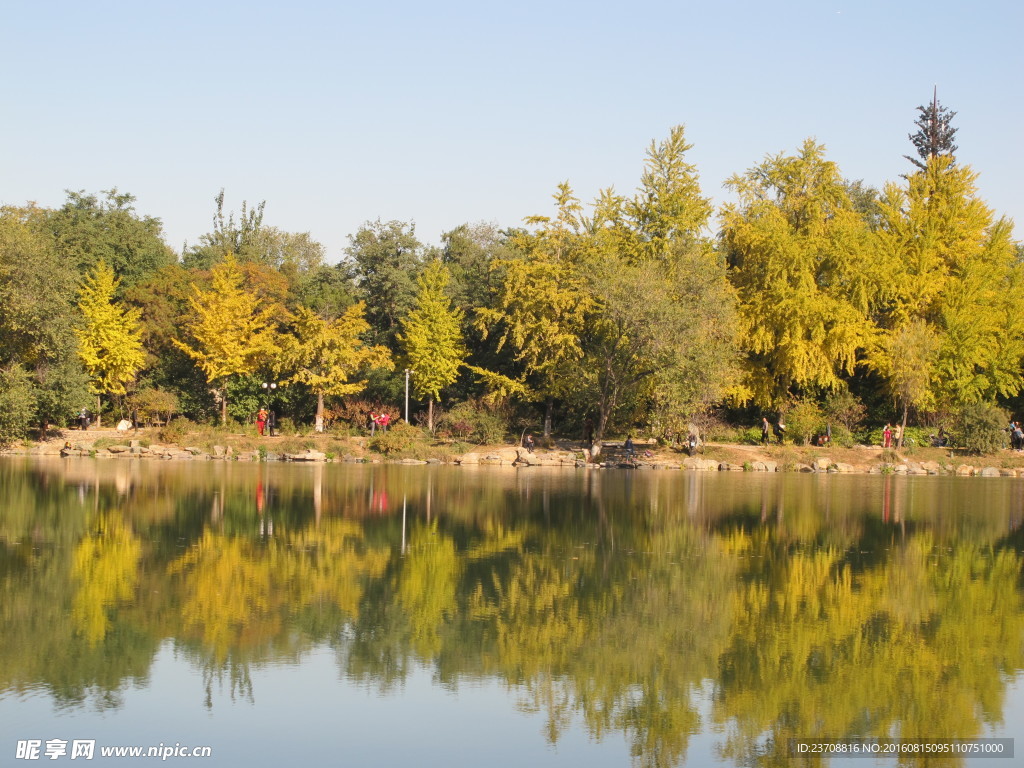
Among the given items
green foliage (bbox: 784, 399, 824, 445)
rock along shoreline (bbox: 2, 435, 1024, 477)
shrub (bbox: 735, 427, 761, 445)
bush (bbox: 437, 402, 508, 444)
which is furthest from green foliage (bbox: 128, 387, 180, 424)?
green foliage (bbox: 784, 399, 824, 445)

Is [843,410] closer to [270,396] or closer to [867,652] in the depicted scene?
[270,396]

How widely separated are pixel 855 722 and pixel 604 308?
32.1 m

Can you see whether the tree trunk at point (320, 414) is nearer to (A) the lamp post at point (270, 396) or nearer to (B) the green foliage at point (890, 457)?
(A) the lamp post at point (270, 396)

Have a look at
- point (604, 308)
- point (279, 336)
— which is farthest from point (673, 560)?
point (279, 336)

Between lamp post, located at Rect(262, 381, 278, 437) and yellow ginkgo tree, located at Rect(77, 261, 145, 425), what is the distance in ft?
18.2

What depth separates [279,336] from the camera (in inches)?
1871

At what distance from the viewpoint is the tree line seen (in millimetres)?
41344

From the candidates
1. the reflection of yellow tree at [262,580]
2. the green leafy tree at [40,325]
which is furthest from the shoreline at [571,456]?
the reflection of yellow tree at [262,580]

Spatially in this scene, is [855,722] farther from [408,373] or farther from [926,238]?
[926,238]

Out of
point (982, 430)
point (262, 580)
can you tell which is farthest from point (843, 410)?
point (262, 580)

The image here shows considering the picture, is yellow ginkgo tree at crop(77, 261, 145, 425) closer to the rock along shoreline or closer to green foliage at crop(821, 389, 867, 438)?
the rock along shoreline

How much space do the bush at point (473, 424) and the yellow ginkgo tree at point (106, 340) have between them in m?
13.9

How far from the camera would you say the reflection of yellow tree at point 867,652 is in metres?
9.52

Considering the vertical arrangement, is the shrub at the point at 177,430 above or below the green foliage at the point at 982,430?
below
